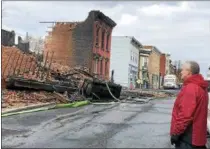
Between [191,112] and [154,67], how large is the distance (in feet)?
295

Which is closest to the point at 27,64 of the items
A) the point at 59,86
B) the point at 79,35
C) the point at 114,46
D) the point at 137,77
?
the point at 59,86

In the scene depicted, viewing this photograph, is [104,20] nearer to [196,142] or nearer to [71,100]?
[71,100]

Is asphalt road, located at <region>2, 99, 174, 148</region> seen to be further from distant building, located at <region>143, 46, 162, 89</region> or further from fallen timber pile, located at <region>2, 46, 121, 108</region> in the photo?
distant building, located at <region>143, 46, 162, 89</region>

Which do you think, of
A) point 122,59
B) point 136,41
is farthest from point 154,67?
point 122,59

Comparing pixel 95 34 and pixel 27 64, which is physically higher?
pixel 95 34

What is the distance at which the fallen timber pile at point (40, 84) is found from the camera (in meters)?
21.7

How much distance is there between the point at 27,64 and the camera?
93.8 ft

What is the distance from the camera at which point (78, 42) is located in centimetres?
4997

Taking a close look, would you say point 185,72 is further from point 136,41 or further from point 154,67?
point 154,67

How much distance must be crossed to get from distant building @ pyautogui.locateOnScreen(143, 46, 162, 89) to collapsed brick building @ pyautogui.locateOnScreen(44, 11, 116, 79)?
38254 millimetres

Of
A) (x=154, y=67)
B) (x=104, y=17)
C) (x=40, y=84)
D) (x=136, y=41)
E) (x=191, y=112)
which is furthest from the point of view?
(x=154, y=67)

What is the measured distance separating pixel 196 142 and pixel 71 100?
1826 centimetres

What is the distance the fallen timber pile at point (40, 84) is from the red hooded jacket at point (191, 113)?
41.0ft

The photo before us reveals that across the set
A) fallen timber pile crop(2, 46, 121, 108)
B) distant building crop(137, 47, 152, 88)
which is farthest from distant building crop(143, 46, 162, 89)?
fallen timber pile crop(2, 46, 121, 108)
